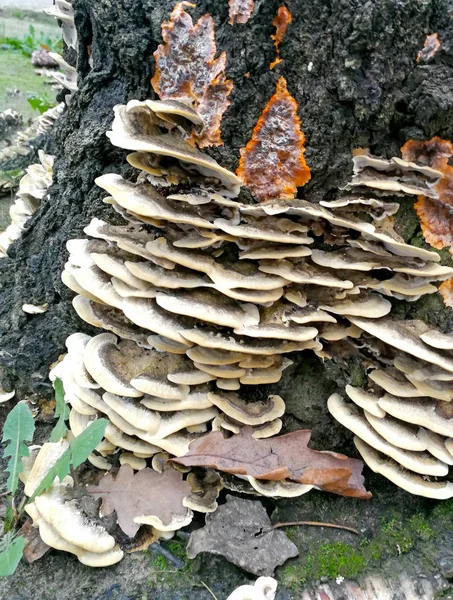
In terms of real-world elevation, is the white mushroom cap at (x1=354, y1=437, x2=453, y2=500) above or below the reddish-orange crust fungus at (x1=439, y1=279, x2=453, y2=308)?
below

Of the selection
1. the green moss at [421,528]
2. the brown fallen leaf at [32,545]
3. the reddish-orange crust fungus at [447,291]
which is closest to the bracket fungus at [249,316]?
the reddish-orange crust fungus at [447,291]

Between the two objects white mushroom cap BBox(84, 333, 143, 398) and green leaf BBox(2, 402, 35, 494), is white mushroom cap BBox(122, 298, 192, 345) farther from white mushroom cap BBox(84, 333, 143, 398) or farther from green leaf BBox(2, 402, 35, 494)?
green leaf BBox(2, 402, 35, 494)

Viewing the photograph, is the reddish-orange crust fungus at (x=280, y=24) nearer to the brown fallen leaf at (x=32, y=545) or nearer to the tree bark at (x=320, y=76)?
the tree bark at (x=320, y=76)

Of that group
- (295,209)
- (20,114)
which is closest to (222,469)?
(295,209)

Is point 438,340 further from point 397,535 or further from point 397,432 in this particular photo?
point 397,535

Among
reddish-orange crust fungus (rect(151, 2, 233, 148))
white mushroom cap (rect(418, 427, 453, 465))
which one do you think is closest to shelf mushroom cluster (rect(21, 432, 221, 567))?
white mushroom cap (rect(418, 427, 453, 465))

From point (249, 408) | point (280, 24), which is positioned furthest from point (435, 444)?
point (280, 24)
